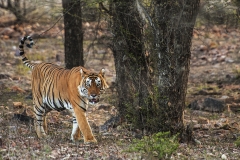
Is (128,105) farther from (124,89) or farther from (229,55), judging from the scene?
(229,55)

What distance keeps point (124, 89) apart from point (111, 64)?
8502mm

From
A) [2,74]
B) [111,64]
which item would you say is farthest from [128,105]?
[111,64]

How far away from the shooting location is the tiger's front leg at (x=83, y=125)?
862 centimetres

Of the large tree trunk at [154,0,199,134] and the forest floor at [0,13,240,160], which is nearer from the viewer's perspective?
the forest floor at [0,13,240,160]

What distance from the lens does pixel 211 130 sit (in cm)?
1073

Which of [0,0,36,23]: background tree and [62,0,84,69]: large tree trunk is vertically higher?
[0,0,36,23]: background tree

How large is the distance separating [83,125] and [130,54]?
1.75 meters

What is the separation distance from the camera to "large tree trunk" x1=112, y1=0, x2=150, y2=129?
960 cm

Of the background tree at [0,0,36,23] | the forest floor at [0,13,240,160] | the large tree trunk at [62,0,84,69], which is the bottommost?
the forest floor at [0,13,240,160]

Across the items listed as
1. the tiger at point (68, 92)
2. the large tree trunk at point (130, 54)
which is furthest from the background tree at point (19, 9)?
the large tree trunk at point (130, 54)

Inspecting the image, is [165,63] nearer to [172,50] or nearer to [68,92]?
[172,50]

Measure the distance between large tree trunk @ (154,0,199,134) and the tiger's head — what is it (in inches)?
35.3

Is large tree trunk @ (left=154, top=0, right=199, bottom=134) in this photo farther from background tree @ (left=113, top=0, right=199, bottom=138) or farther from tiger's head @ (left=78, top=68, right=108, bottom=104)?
tiger's head @ (left=78, top=68, right=108, bottom=104)

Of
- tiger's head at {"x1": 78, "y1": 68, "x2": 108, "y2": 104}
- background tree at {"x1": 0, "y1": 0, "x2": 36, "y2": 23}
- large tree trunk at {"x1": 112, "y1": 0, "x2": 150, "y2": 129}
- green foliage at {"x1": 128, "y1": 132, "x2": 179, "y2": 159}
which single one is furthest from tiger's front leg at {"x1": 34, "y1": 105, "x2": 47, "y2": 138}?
background tree at {"x1": 0, "y1": 0, "x2": 36, "y2": 23}
